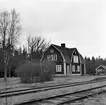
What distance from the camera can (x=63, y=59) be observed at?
45969mm

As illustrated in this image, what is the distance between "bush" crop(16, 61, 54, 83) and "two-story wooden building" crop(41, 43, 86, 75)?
19929 mm

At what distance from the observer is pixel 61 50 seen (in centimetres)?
4700

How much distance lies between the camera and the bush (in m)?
23.6

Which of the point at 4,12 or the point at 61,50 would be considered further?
the point at 61,50

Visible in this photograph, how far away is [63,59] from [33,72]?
22.7m

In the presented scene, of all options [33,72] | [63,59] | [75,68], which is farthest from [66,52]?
→ [33,72]

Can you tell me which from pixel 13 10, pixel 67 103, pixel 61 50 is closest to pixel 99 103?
pixel 67 103

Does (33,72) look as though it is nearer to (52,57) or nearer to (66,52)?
(52,57)

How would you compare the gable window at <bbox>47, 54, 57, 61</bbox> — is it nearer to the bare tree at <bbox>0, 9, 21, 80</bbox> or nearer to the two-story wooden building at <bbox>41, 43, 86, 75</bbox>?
the two-story wooden building at <bbox>41, 43, 86, 75</bbox>

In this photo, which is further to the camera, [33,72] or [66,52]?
[66,52]

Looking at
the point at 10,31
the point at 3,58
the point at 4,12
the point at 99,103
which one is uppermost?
the point at 4,12

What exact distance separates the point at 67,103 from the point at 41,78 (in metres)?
16.3

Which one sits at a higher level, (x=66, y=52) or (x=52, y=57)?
(x=66, y=52)

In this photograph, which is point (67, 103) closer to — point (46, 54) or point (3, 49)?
point (3, 49)
